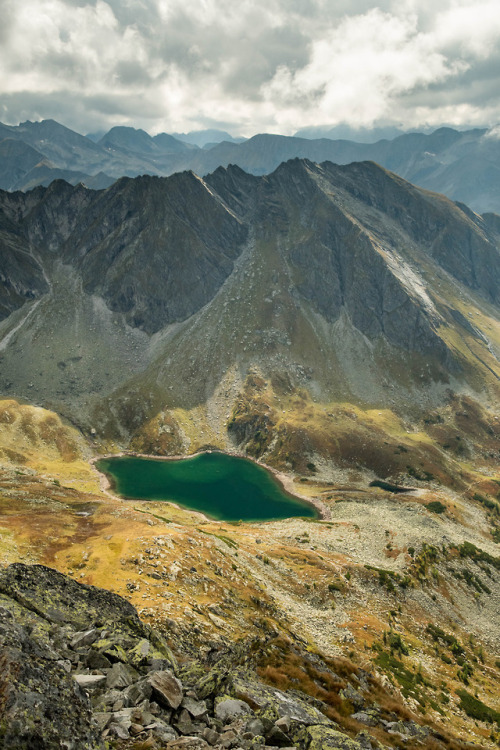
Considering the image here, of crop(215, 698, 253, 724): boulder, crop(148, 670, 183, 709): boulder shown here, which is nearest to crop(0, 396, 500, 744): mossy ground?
crop(215, 698, 253, 724): boulder

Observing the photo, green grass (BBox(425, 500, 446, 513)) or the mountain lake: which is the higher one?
green grass (BBox(425, 500, 446, 513))

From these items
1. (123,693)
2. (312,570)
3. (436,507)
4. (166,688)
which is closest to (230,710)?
(166,688)

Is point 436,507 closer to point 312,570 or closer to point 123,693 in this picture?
point 312,570

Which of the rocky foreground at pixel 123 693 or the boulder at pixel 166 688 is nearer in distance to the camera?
the rocky foreground at pixel 123 693

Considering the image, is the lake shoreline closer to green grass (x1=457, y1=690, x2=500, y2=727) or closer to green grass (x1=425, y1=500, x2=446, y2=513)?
green grass (x1=425, y1=500, x2=446, y2=513)

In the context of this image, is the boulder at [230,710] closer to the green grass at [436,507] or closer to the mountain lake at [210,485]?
the mountain lake at [210,485]

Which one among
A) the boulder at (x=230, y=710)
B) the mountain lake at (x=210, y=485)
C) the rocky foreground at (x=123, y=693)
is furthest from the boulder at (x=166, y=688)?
the mountain lake at (x=210, y=485)
